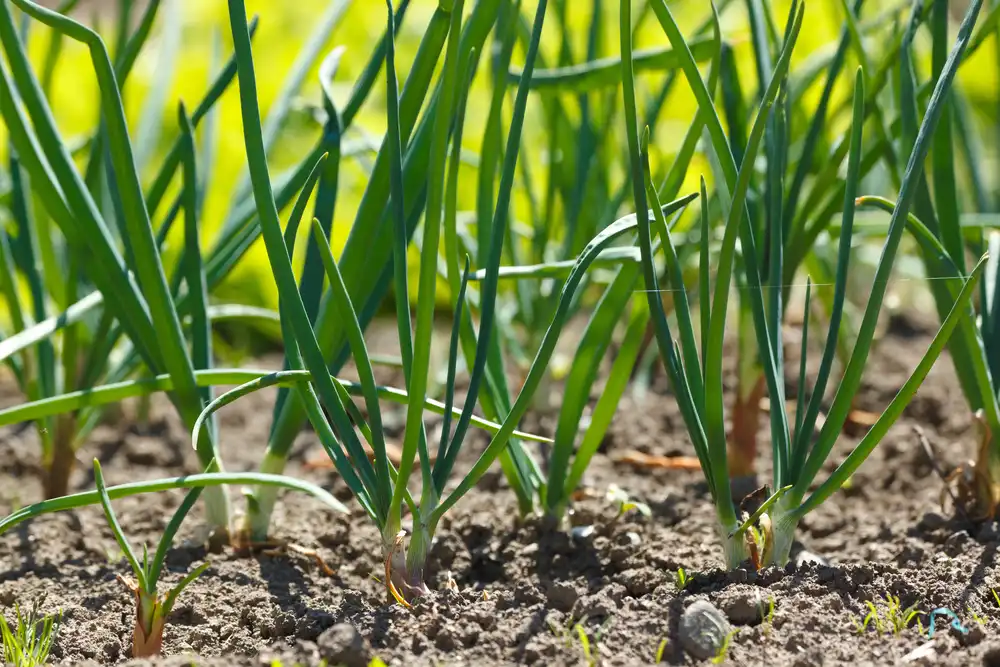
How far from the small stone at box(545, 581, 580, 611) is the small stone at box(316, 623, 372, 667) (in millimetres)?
222

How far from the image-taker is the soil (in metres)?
0.90

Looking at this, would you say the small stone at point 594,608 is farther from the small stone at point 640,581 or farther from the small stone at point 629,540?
the small stone at point 629,540

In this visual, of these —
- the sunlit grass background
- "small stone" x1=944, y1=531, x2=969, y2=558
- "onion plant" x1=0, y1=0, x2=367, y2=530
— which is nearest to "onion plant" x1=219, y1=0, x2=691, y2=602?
"onion plant" x1=0, y1=0, x2=367, y2=530

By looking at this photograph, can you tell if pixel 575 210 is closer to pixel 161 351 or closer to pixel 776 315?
pixel 776 315

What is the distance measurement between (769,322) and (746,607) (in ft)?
0.96

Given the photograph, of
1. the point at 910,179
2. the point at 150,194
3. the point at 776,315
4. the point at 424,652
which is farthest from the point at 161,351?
the point at 910,179

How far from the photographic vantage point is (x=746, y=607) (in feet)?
3.07

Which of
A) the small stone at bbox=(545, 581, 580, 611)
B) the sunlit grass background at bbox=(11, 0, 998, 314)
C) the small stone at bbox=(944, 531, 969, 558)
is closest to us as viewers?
the small stone at bbox=(545, 581, 580, 611)

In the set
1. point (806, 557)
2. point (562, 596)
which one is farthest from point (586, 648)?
point (806, 557)

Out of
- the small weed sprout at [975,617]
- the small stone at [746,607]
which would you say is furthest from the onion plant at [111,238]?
the small weed sprout at [975,617]

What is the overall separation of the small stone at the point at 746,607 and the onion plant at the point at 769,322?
0.07 meters

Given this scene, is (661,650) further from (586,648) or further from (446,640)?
(446,640)

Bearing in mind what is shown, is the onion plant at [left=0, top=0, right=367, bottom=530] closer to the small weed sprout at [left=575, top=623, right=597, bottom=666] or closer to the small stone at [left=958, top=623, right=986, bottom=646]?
the small weed sprout at [left=575, top=623, right=597, bottom=666]

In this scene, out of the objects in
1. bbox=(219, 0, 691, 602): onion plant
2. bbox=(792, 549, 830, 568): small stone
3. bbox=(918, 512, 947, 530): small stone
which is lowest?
bbox=(792, 549, 830, 568): small stone
